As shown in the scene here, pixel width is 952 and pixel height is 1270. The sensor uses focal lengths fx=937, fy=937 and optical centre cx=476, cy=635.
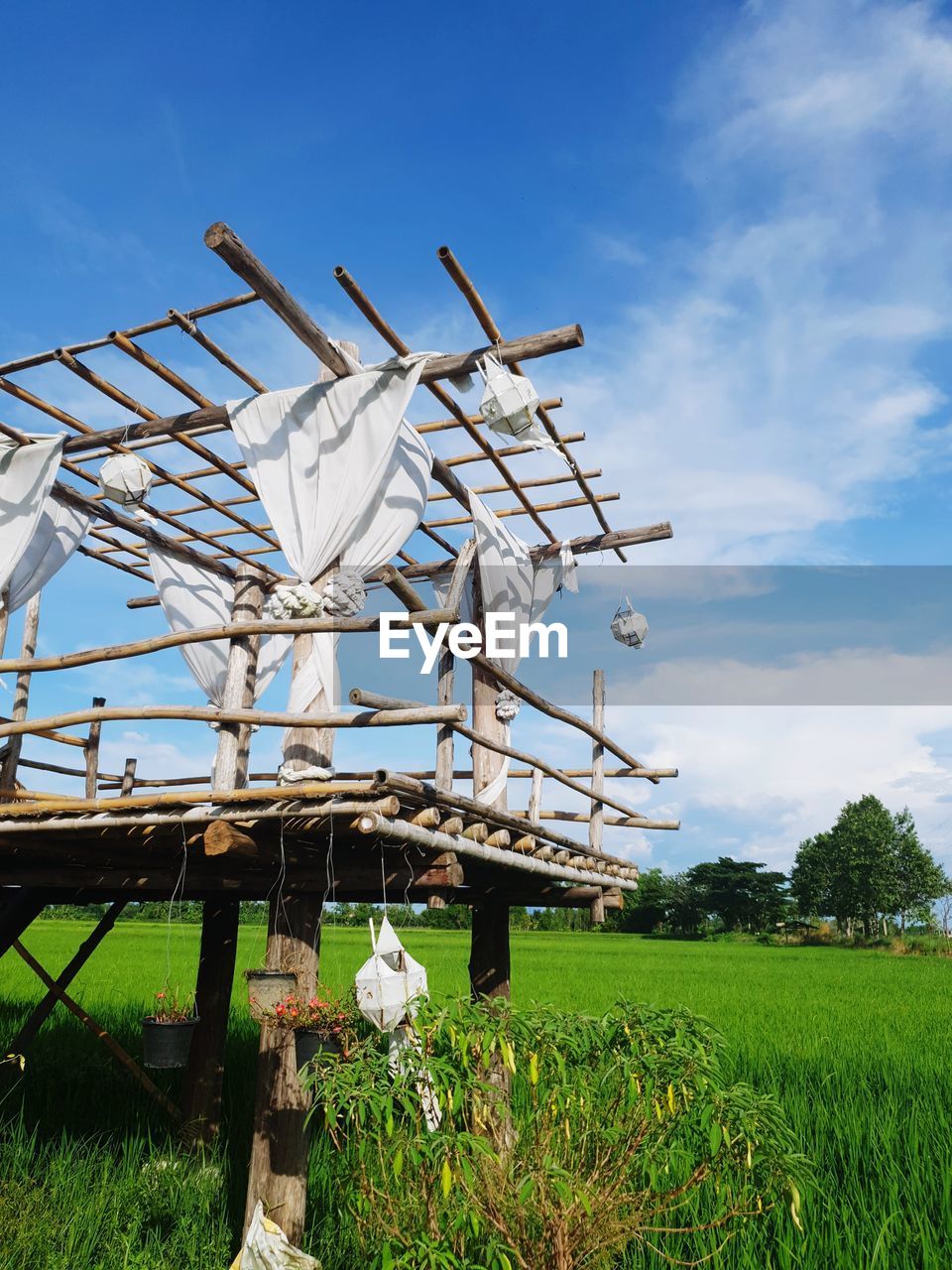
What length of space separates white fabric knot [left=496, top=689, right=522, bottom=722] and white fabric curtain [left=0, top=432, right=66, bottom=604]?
3359 mm

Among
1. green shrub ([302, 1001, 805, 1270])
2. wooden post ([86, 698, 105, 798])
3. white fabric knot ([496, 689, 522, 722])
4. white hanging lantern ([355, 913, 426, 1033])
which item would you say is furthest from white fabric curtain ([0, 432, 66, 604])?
green shrub ([302, 1001, 805, 1270])

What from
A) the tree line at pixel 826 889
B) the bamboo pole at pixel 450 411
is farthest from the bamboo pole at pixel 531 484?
the tree line at pixel 826 889

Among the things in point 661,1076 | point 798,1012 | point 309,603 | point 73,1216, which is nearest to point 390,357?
point 309,603

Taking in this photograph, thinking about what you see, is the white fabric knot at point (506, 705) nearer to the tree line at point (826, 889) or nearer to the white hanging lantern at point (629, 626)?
the white hanging lantern at point (629, 626)

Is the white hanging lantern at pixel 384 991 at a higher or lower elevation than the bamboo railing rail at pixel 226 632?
lower

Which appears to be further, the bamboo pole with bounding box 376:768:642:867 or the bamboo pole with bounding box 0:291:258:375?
the bamboo pole with bounding box 0:291:258:375

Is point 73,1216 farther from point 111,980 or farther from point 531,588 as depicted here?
point 111,980

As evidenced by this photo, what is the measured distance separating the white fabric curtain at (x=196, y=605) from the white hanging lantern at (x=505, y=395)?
3.31 m

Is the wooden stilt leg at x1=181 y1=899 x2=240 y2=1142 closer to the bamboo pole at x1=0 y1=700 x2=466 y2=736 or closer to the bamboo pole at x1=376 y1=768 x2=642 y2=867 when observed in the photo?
the bamboo pole at x1=376 y1=768 x2=642 y2=867

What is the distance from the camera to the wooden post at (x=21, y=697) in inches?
238

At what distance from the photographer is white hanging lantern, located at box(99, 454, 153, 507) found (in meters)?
6.00

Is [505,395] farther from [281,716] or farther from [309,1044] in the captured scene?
[309,1044]

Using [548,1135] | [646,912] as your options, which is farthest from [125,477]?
[646,912]

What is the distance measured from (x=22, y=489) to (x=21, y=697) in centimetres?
141
